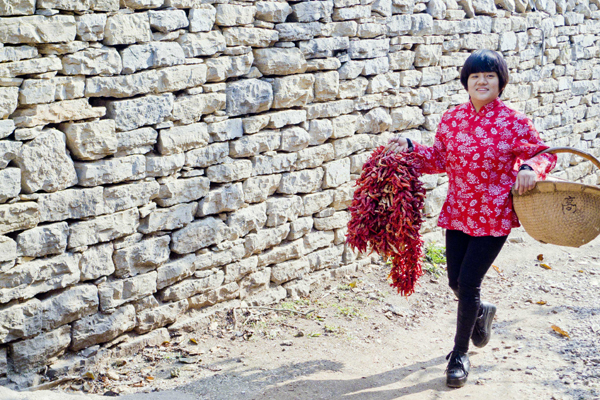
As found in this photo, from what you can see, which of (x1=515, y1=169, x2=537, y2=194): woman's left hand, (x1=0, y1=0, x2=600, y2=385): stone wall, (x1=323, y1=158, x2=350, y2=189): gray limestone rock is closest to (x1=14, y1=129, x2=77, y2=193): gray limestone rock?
(x1=0, y1=0, x2=600, y2=385): stone wall

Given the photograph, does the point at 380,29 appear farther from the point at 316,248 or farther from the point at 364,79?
the point at 316,248

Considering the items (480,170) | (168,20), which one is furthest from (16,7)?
(480,170)

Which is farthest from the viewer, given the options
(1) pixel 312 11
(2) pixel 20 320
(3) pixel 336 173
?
(3) pixel 336 173

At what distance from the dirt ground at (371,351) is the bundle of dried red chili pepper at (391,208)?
81cm

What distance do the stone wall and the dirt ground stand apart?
22 centimetres

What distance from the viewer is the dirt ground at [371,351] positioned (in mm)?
3662

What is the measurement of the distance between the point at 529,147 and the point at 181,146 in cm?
221

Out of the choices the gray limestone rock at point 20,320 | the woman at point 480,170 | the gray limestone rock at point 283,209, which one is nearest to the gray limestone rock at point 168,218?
the gray limestone rock at point 283,209

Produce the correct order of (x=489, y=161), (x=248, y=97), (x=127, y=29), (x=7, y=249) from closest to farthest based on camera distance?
(x=7, y=249)
(x=489, y=161)
(x=127, y=29)
(x=248, y=97)

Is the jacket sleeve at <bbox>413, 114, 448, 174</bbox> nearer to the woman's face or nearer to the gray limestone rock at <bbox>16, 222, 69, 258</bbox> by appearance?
the woman's face

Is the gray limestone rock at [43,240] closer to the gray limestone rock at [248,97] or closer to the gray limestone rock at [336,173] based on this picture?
the gray limestone rock at [248,97]

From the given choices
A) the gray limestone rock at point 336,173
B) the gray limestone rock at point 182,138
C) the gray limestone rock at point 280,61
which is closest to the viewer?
the gray limestone rock at point 182,138

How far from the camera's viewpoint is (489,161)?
3.46 m

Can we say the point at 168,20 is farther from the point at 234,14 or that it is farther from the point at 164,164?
the point at 164,164
